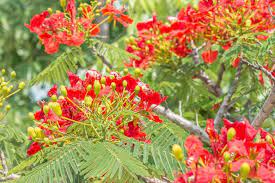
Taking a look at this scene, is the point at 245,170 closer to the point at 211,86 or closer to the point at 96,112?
the point at 96,112

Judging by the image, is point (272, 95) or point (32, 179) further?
point (272, 95)

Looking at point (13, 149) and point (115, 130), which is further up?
point (115, 130)

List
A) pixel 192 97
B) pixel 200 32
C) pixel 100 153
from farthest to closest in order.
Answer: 1. pixel 192 97
2. pixel 200 32
3. pixel 100 153

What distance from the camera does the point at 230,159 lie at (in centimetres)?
148

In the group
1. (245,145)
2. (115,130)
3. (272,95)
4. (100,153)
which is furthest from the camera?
(272,95)

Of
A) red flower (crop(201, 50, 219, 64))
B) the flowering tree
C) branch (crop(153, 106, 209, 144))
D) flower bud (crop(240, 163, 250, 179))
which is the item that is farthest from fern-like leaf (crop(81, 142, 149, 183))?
red flower (crop(201, 50, 219, 64))

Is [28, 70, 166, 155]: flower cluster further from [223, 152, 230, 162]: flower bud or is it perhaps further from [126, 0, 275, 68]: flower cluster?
[126, 0, 275, 68]: flower cluster

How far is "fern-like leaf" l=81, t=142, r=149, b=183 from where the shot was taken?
1.56 metres

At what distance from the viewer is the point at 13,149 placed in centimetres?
263

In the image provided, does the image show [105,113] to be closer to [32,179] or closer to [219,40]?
[32,179]

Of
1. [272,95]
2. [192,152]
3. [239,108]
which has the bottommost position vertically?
[239,108]

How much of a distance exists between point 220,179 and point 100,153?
1.32 feet

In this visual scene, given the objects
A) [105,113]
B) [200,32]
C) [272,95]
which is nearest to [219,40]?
[200,32]

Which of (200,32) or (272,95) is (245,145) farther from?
(200,32)
